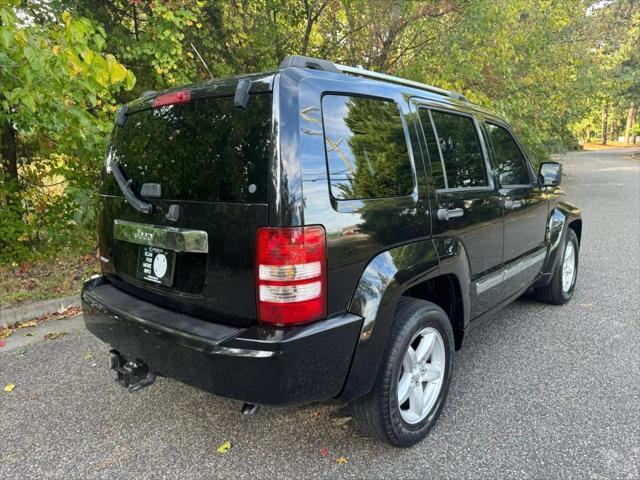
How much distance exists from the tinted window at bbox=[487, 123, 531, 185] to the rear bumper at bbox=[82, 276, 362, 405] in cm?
209

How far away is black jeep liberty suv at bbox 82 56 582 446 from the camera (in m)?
1.94

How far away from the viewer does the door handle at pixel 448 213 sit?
2631mm

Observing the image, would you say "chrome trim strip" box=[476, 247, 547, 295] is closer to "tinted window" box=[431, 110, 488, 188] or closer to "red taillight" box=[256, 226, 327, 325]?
"tinted window" box=[431, 110, 488, 188]

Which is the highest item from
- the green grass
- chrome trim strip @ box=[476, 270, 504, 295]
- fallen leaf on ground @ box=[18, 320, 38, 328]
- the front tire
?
chrome trim strip @ box=[476, 270, 504, 295]

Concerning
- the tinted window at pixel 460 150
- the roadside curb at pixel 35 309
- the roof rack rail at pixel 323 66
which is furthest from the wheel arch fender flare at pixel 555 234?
the roadside curb at pixel 35 309

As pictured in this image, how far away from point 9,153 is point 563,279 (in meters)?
7.50

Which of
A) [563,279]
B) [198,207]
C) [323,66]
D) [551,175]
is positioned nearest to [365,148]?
[323,66]

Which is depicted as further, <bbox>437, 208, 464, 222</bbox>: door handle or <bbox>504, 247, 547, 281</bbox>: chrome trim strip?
<bbox>504, 247, 547, 281</bbox>: chrome trim strip

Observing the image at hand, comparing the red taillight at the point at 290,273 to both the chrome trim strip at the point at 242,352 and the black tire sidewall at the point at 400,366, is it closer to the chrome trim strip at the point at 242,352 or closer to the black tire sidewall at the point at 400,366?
the chrome trim strip at the point at 242,352

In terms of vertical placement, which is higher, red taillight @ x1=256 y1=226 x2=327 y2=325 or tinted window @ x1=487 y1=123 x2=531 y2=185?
tinted window @ x1=487 y1=123 x2=531 y2=185

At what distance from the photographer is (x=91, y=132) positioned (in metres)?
4.60

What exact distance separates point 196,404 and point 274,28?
664 cm

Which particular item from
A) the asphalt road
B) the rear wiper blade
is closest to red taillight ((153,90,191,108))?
the rear wiper blade

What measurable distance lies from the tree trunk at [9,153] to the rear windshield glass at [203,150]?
207 inches
